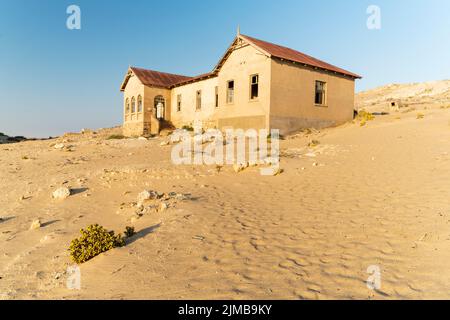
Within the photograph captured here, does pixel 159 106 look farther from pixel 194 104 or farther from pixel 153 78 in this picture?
pixel 194 104

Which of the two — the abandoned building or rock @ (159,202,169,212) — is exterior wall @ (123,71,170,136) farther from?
rock @ (159,202,169,212)

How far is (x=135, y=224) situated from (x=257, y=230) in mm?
2987

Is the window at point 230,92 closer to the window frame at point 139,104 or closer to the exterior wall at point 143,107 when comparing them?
the exterior wall at point 143,107

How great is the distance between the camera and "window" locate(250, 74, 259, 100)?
66.4ft

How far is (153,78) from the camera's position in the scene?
2900 centimetres

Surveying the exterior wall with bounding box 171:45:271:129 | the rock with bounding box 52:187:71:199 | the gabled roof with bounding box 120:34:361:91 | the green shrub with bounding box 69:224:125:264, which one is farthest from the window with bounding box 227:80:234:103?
the green shrub with bounding box 69:224:125:264

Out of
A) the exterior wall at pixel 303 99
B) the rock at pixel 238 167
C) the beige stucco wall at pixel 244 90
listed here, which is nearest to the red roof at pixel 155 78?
the beige stucco wall at pixel 244 90

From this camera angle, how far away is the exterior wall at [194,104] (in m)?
24.9

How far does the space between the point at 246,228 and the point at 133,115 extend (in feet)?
81.6

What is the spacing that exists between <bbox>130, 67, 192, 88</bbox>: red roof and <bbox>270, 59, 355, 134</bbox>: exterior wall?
41.9ft

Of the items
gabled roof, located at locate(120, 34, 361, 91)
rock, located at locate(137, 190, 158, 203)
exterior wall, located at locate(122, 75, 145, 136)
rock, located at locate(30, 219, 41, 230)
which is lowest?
rock, located at locate(30, 219, 41, 230)
